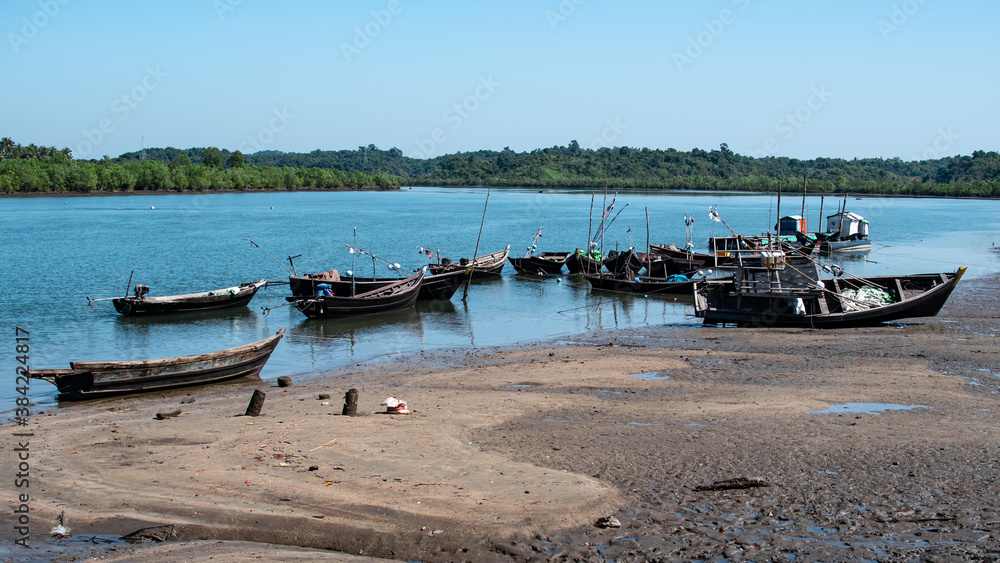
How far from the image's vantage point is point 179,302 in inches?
1021

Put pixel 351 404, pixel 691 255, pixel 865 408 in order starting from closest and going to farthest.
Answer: pixel 351 404, pixel 865 408, pixel 691 255

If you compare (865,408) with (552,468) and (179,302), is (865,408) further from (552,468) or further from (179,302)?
(179,302)

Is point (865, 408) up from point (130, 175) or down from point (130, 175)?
down

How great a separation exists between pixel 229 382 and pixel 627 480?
35.5 feet

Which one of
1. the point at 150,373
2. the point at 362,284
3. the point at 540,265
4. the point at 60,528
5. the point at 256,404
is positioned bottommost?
the point at 540,265

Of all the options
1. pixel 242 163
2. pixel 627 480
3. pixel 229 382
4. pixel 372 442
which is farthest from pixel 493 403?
pixel 242 163

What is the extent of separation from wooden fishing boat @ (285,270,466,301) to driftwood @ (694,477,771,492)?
19495 mm

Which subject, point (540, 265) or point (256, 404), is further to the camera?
point (540, 265)

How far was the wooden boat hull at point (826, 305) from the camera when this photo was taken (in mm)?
21047

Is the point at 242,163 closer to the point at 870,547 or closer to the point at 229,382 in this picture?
the point at 229,382

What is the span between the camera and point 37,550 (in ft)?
24.1

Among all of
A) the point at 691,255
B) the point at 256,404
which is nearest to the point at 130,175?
the point at 691,255

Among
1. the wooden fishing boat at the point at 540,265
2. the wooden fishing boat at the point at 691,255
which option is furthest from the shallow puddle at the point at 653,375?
the wooden fishing boat at the point at 540,265

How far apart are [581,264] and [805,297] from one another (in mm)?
15756
